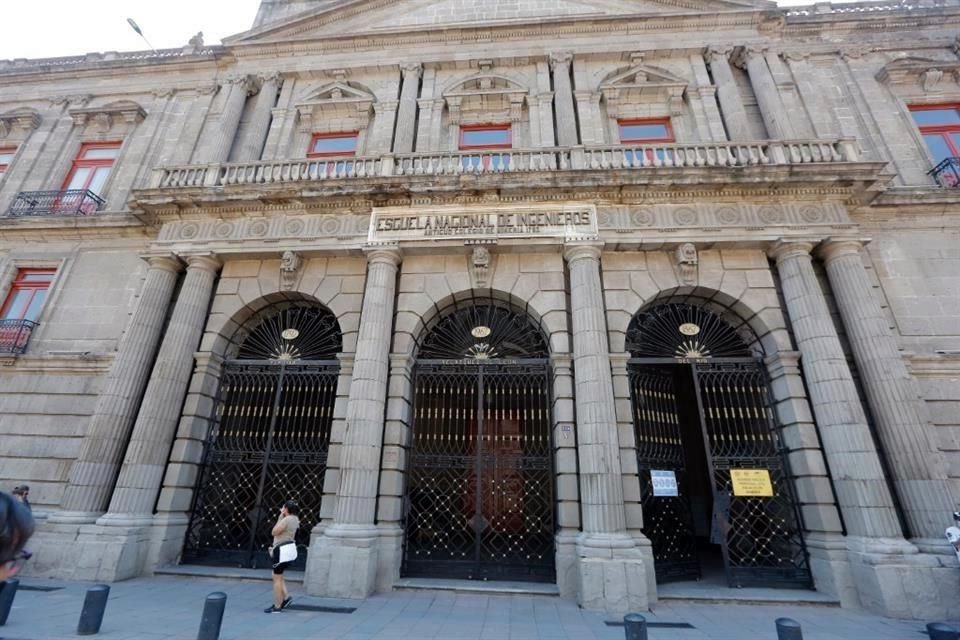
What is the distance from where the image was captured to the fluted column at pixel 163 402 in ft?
29.2

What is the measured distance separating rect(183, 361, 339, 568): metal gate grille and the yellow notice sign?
838 cm

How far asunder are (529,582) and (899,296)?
1009 centimetres

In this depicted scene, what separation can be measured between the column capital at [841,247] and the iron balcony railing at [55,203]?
1886 cm

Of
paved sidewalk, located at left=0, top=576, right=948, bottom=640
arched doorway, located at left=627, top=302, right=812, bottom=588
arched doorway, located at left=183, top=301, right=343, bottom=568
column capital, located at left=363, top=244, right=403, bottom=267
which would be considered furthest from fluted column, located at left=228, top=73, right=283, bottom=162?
arched doorway, located at left=627, top=302, right=812, bottom=588

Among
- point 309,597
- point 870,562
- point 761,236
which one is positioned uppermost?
point 761,236

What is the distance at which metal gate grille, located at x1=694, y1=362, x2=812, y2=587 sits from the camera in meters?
8.48

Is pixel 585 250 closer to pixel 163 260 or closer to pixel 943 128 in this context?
pixel 163 260

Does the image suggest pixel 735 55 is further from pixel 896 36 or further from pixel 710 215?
pixel 710 215

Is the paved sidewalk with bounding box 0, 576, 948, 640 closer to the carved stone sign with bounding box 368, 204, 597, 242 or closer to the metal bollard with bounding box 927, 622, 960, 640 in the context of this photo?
the metal bollard with bounding box 927, 622, 960, 640

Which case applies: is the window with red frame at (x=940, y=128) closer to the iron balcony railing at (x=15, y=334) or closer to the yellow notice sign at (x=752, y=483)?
the yellow notice sign at (x=752, y=483)

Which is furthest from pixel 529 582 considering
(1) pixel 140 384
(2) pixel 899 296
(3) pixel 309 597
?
(2) pixel 899 296

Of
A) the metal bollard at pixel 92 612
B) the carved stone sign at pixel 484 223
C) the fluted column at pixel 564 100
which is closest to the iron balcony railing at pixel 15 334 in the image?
the metal bollard at pixel 92 612

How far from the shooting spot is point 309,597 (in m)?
7.63

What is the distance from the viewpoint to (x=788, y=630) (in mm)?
4105
